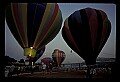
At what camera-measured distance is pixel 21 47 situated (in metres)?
3.58

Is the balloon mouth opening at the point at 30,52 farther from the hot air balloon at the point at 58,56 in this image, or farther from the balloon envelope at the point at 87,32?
the balloon envelope at the point at 87,32

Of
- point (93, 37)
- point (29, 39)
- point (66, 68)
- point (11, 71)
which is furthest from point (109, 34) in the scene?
point (11, 71)

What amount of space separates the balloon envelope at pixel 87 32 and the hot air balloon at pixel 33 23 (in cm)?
21

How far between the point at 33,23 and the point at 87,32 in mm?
774

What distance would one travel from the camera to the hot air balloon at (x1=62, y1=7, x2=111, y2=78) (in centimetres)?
364

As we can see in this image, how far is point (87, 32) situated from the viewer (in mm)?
3777

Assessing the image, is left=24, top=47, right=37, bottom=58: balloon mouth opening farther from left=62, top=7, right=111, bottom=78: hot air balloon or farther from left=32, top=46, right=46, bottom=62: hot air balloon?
left=62, top=7, right=111, bottom=78: hot air balloon

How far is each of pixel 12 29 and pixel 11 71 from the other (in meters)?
0.58

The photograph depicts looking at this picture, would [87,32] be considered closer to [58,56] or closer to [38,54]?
[58,56]

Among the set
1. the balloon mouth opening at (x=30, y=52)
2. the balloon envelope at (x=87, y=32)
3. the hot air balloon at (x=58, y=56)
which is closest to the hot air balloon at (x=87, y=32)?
the balloon envelope at (x=87, y=32)

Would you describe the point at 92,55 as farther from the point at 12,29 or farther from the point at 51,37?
the point at 12,29

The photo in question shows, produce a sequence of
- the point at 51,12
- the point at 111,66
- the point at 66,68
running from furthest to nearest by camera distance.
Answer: the point at 51,12, the point at 66,68, the point at 111,66

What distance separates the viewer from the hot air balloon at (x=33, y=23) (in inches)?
142

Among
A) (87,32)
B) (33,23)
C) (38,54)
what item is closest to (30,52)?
(38,54)
